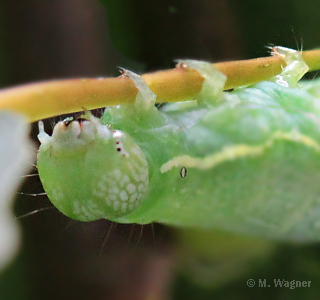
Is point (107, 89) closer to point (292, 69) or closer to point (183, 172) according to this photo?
point (183, 172)

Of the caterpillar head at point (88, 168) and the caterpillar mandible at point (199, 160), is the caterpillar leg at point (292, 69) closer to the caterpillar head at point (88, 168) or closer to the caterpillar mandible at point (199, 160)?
the caterpillar mandible at point (199, 160)

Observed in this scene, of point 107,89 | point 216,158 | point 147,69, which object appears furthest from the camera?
point 147,69

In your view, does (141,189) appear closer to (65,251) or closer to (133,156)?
(133,156)

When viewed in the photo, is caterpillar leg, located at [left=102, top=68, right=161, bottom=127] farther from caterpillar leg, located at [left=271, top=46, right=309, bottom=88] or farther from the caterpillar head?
caterpillar leg, located at [left=271, top=46, right=309, bottom=88]

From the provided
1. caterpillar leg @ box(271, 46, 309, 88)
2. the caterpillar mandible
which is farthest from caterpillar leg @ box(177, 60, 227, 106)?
caterpillar leg @ box(271, 46, 309, 88)

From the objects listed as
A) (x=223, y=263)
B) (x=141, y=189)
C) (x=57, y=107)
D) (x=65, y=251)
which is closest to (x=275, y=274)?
(x=223, y=263)

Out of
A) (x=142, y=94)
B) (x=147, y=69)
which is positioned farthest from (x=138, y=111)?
(x=147, y=69)
